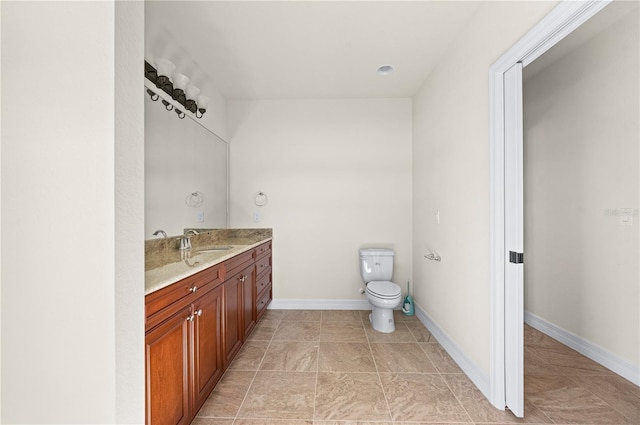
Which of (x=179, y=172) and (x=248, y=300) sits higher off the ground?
(x=179, y=172)

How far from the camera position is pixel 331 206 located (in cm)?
292

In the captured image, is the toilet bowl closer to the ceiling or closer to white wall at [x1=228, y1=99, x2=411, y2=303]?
white wall at [x1=228, y1=99, x2=411, y2=303]

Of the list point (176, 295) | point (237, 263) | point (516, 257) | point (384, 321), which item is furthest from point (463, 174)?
point (176, 295)

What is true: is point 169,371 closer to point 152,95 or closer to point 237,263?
point 237,263

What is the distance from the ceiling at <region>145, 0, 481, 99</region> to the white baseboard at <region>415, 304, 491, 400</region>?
2363mm

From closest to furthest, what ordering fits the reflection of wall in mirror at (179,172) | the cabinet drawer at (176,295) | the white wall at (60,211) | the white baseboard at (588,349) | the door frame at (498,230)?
1. the white wall at (60,211)
2. the cabinet drawer at (176,295)
3. the door frame at (498,230)
4. the white baseboard at (588,349)
5. the reflection of wall in mirror at (179,172)

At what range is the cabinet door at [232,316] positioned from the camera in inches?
64.1

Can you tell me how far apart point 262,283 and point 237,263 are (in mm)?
771

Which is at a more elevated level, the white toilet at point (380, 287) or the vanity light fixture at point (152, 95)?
the vanity light fixture at point (152, 95)

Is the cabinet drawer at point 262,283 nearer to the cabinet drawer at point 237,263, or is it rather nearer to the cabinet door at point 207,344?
the cabinet drawer at point 237,263

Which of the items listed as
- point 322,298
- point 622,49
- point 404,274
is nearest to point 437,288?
point 404,274

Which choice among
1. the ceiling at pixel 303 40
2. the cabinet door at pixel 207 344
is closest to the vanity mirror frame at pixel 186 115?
the ceiling at pixel 303 40

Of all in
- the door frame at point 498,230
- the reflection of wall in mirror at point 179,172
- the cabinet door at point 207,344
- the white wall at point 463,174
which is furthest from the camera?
the reflection of wall in mirror at point 179,172

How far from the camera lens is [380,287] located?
2.38 metres
